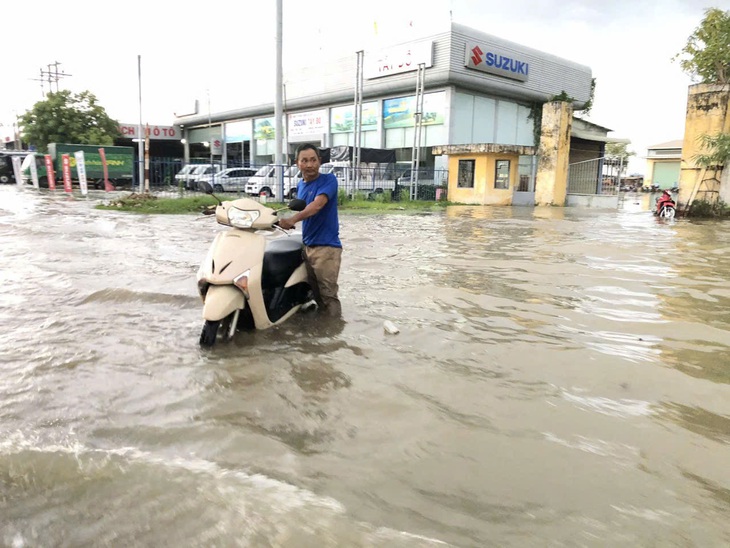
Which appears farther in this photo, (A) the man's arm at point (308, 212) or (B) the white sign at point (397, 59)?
(B) the white sign at point (397, 59)

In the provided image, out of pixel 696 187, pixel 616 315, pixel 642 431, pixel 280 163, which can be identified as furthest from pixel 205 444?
pixel 696 187

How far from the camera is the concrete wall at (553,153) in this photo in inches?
896

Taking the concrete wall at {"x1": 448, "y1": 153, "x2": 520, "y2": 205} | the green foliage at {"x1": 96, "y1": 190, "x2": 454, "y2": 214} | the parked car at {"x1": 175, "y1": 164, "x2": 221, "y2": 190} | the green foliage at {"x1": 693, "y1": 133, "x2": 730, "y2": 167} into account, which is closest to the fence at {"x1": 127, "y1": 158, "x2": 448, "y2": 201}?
the parked car at {"x1": 175, "y1": 164, "x2": 221, "y2": 190}

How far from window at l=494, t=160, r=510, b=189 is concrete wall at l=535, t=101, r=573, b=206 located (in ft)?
4.29

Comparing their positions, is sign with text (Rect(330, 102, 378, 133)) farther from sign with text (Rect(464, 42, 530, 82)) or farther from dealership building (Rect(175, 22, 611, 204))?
sign with text (Rect(464, 42, 530, 82))

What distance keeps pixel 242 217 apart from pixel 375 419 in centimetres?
180

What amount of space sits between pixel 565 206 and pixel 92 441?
77.5ft

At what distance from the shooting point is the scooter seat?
14.0ft

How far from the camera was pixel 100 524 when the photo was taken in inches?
76.2

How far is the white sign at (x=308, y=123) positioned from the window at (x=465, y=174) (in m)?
11.9

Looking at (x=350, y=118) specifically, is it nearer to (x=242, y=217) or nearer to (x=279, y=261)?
(x=279, y=261)

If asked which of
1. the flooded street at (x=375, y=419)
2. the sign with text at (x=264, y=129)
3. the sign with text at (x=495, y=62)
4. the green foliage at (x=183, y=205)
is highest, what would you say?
the sign with text at (x=495, y=62)

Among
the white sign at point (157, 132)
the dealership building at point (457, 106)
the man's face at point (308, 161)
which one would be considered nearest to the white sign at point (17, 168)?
the dealership building at point (457, 106)

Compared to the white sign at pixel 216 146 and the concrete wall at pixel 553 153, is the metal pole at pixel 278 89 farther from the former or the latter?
the white sign at pixel 216 146
